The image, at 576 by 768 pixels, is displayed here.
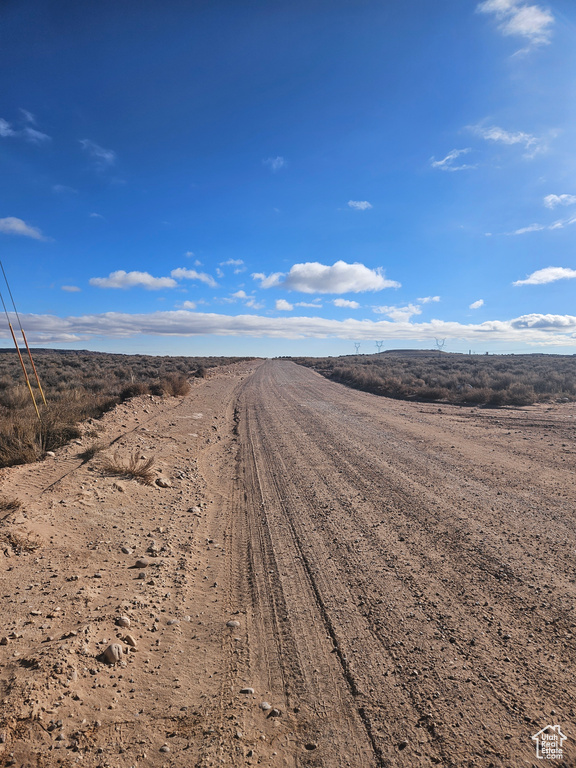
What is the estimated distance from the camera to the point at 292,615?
363cm

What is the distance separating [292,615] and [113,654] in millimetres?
1553

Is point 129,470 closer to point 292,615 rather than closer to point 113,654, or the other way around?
point 113,654

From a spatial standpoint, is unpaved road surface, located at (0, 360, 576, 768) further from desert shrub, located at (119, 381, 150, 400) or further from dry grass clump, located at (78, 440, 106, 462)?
desert shrub, located at (119, 381, 150, 400)

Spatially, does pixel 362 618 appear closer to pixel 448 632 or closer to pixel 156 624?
pixel 448 632

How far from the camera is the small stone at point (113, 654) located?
3.03 m

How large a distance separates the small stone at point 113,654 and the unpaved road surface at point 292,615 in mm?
53

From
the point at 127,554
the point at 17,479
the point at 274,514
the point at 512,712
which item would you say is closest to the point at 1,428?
the point at 17,479

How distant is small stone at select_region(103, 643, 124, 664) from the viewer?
3.03m

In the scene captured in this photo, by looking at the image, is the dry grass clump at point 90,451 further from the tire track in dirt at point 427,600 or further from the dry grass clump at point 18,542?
the tire track in dirt at point 427,600

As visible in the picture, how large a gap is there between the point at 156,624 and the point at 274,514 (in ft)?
8.27

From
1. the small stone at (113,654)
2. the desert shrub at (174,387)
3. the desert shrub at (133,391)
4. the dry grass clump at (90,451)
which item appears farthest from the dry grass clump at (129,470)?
the desert shrub at (174,387)

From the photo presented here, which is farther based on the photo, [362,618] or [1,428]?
[1,428]

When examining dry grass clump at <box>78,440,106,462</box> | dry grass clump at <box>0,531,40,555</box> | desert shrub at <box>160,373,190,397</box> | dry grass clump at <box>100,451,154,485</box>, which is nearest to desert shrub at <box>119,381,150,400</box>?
desert shrub at <box>160,373,190,397</box>

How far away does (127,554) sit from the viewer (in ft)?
15.2
